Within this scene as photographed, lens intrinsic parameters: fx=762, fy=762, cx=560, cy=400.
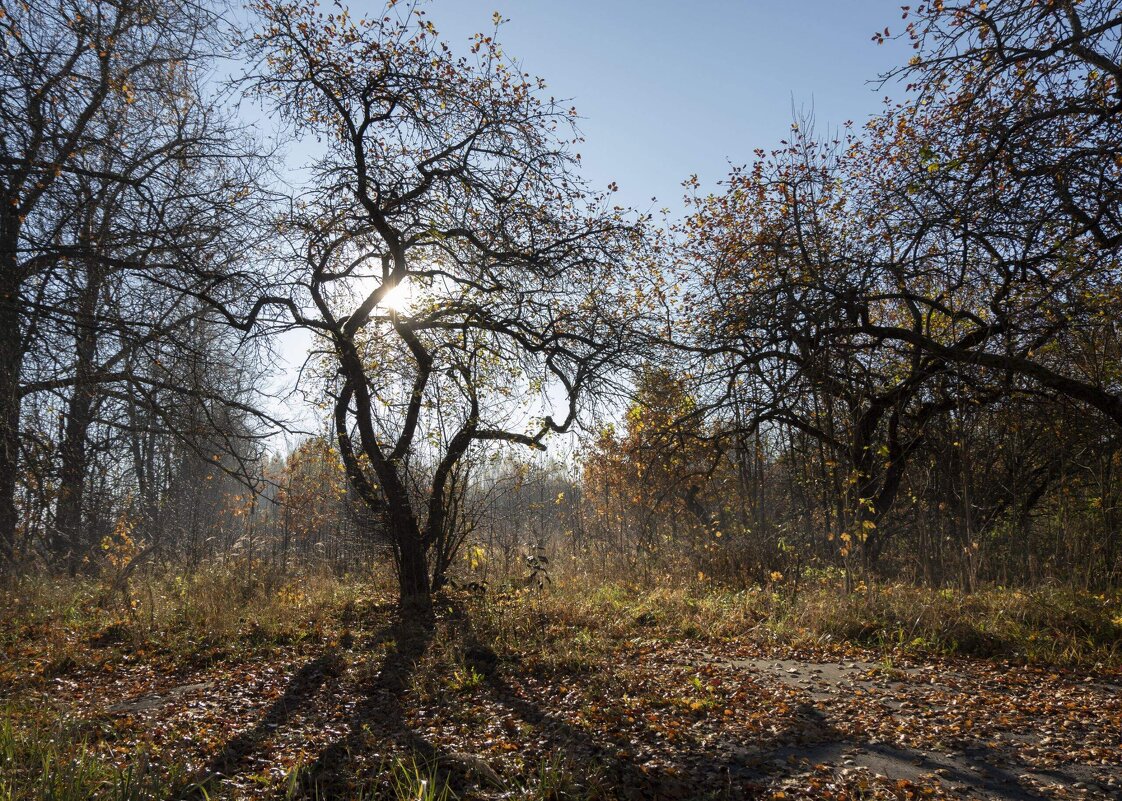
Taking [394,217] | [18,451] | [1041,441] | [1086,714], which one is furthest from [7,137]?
[1041,441]

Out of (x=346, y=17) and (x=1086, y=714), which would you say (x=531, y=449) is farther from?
(x=1086, y=714)

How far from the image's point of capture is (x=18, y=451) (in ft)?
27.0

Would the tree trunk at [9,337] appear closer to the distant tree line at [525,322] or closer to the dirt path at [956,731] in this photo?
the distant tree line at [525,322]

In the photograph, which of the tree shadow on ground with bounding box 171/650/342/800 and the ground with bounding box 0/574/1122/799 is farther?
the ground with bounding box 0/574/1122/799

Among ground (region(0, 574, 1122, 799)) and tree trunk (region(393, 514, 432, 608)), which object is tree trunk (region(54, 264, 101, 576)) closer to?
ground (region(0, 574, 1122, 799))

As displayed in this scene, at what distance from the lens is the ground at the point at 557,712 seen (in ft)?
13.8

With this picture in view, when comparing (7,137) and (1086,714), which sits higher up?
(7,137)

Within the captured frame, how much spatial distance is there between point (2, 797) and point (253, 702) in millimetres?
2486

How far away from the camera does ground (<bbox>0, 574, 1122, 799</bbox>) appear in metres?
4.19

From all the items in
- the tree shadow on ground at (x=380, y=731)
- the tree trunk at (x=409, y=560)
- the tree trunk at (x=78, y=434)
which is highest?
the tree trunk at (x=78, y=434)

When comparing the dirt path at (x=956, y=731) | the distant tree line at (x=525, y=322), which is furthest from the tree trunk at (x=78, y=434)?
the dirt path at (x=956, y=731)

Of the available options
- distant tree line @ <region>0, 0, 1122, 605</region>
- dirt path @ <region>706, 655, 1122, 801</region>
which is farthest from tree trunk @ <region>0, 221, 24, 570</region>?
dirt path @ <region>706, 655, 1122, 801</region>

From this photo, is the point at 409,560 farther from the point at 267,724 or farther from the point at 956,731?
the point at 956,731

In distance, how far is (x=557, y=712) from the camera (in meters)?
5.45
